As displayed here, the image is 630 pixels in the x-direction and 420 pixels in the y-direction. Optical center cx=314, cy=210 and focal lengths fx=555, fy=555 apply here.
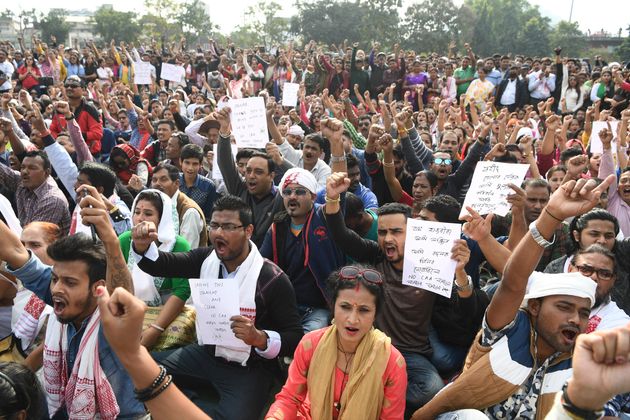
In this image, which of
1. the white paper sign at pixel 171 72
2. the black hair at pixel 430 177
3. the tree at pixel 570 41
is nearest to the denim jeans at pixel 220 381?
the black hair at pixel 430 177

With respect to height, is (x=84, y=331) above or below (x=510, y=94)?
below

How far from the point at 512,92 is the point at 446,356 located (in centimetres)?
1000

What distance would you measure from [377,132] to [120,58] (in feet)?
40.9

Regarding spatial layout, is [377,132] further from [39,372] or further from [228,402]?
[39,372]

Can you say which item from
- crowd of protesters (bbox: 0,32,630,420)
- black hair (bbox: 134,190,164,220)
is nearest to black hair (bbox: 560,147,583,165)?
crowd of protesters (bbox: 0,32,630,420)

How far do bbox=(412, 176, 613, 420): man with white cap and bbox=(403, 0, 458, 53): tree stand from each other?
156 feet

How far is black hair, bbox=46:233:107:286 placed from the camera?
2572 mm

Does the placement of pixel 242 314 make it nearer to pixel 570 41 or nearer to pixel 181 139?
pixel 181 139

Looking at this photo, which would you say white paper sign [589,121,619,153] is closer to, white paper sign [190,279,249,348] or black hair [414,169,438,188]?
black hair [414,169,438,188]

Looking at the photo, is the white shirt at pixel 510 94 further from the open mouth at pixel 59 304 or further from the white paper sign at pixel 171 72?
the open mouth at pixel 59 304

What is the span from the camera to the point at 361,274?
2877mm

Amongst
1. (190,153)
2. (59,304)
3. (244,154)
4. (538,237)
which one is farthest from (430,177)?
(59,304)

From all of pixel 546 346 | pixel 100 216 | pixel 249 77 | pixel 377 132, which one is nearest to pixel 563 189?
pixel 546 346

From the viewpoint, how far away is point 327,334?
284 centimetres
